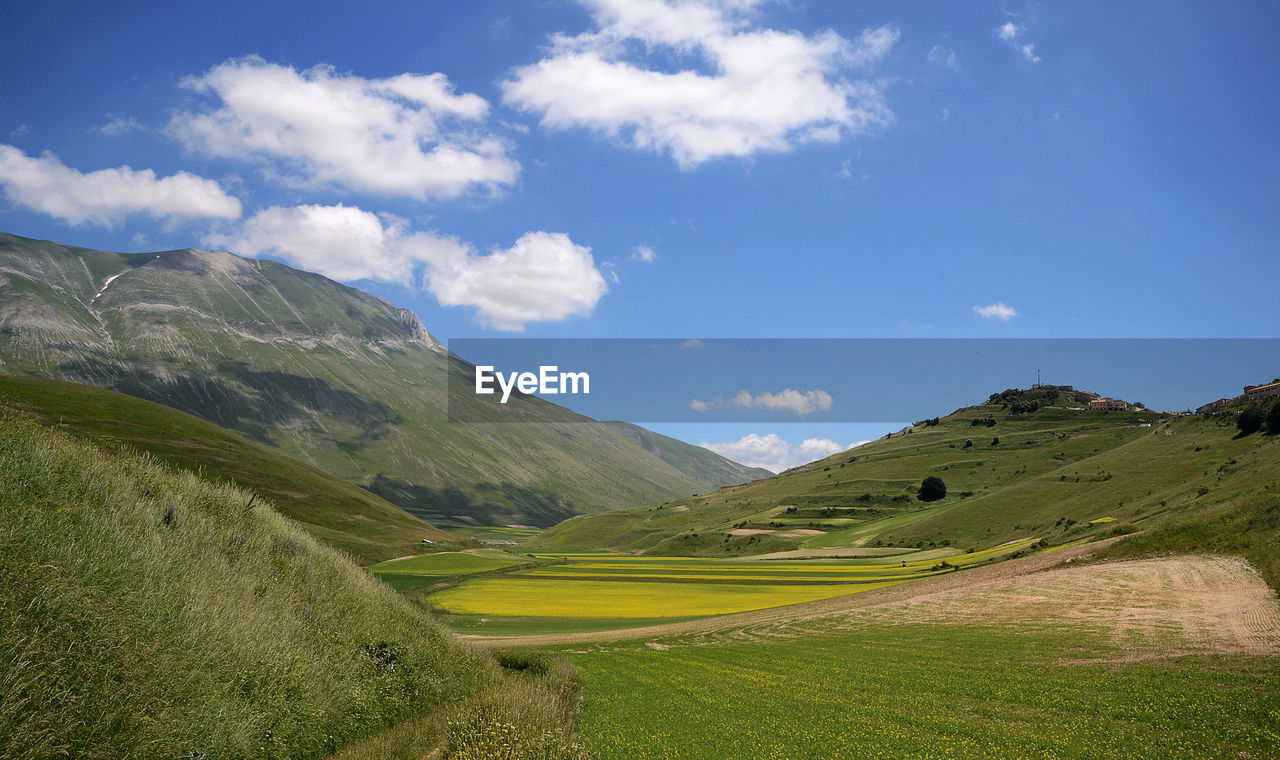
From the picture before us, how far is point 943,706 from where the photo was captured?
1783 centimetres

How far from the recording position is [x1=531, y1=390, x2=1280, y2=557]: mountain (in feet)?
225

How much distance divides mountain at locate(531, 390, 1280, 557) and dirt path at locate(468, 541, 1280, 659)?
15050 mm

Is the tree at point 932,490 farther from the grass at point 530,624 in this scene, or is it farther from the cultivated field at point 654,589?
the grass at point 530,624

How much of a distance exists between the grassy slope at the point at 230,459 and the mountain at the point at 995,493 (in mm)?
56746

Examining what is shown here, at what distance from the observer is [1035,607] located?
33875 millimetres

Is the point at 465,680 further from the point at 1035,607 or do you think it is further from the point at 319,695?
the point at 1035,607

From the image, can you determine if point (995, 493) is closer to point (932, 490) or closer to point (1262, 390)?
point (932, 490)

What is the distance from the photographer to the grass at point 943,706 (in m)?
14.1

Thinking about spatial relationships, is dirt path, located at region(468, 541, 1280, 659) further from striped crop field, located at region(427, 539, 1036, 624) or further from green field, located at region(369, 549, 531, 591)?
green field, located at region(369, 549, 531, 591)

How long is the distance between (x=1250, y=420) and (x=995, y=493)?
109ft

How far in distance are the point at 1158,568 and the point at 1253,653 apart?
22.0 m

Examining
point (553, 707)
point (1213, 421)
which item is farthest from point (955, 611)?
point (1213, 421)

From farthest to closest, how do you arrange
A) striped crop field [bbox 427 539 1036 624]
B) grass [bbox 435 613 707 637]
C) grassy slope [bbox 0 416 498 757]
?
1. striped crop field [bbox 427 539 1036 624]
2. grass [bbox 435 613 707 637]
3. grassy slope [bbox 0 416 498 757]

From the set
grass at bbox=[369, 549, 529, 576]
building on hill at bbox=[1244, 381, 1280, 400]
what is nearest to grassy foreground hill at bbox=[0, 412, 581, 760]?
→ grass at bbox=[369, 549, 529, 576]
